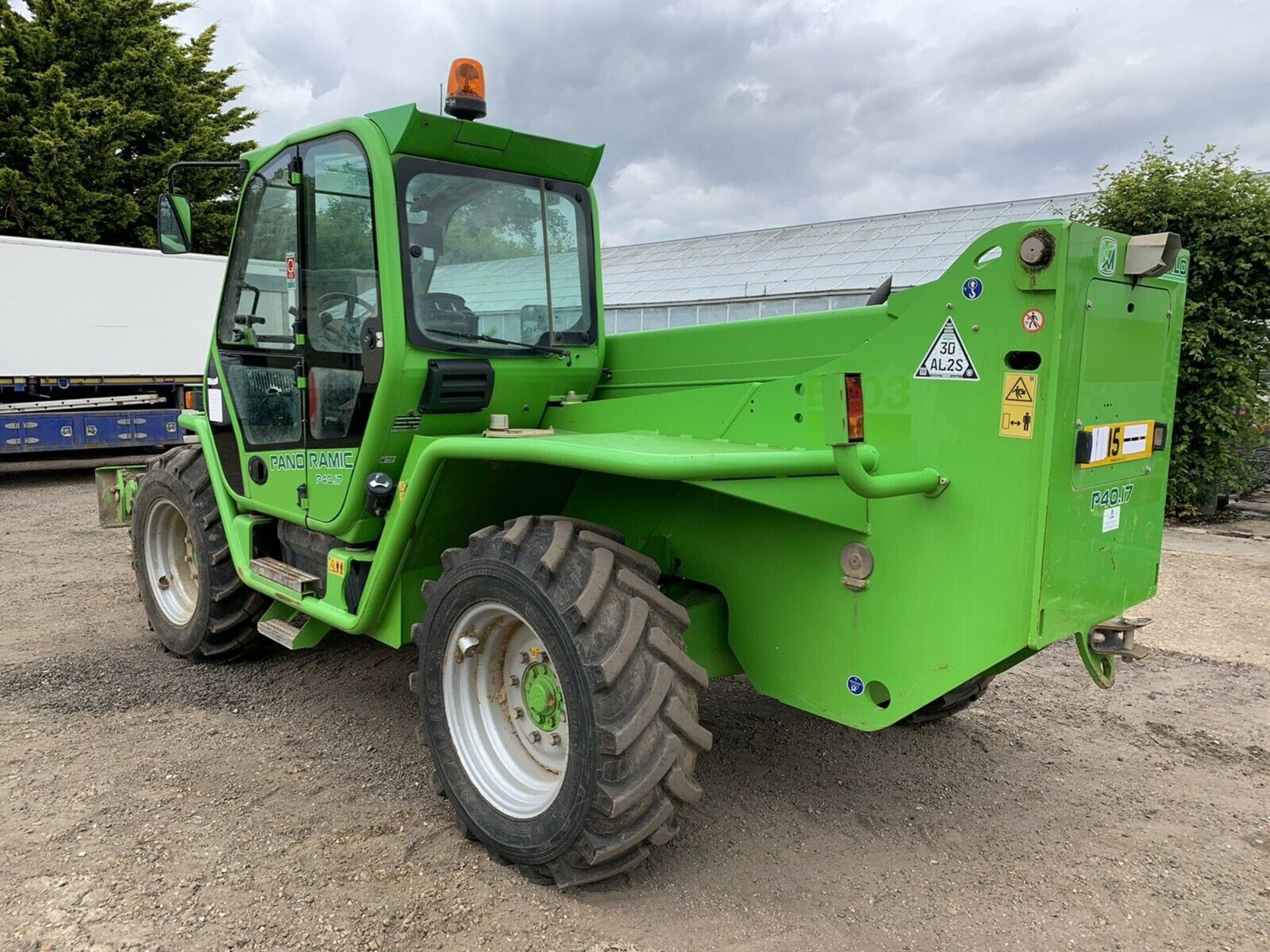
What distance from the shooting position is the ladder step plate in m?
3.98

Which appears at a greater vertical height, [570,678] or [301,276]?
[301,276]

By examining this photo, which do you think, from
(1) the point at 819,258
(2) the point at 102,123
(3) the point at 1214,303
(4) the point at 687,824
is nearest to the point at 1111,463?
(4) the point at 687,824

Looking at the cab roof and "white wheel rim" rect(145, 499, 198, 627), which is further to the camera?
"white wheel rim" rect(145, 499, 198, 627)

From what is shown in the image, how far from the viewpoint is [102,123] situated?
1752 centimetres

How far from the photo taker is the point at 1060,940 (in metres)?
2.57

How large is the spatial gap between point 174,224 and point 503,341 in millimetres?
1808

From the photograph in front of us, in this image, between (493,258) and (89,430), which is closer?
(493,258)

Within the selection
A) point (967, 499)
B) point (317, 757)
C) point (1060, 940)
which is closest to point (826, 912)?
point (1060, 940)

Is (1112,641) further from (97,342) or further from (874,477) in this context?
(97,342)

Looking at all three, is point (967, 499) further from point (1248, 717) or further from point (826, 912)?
point (1248, 717)

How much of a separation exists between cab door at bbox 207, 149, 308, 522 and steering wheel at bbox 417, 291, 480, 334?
707mm

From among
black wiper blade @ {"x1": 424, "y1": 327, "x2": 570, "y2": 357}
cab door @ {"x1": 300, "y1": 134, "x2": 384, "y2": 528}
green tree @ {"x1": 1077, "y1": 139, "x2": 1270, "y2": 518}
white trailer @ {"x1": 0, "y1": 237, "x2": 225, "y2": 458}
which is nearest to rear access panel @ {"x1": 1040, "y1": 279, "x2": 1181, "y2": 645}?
black wiper blade @ {"x1": 424, "y1": 327, "x2": 570, "y2": 357}

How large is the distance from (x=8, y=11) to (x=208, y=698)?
18884 mm

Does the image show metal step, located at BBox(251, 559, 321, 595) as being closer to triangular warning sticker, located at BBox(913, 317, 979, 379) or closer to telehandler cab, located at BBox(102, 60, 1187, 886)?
telehandler cab, located at BBox(102, 60, 1187, 886)
